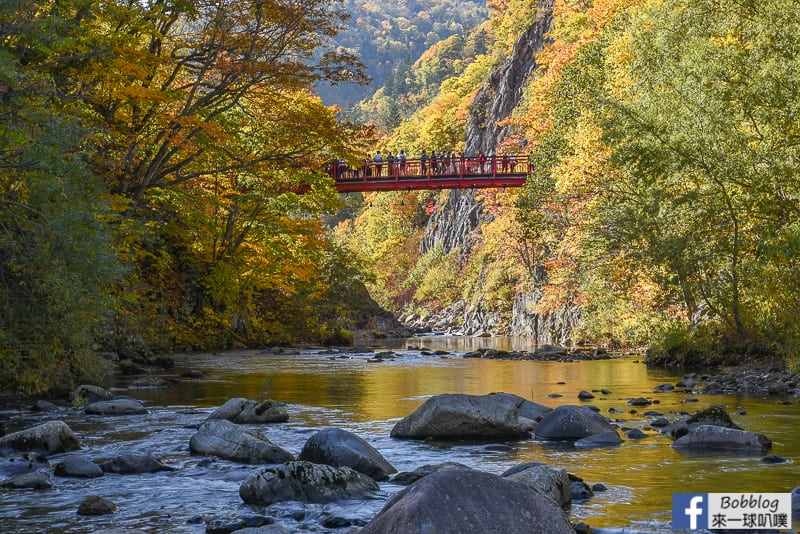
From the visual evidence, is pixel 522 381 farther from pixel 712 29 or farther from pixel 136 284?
pixel 136 284

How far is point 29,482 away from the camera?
7.75 meters

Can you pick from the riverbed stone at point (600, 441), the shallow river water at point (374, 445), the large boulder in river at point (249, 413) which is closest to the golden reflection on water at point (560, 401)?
the shallow river water at point (374, 445)

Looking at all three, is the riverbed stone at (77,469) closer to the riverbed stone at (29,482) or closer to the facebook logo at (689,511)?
the riverbed stone at (29,482)

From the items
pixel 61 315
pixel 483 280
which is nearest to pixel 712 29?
pixel 61 315

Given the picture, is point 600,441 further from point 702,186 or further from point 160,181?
point 160,181

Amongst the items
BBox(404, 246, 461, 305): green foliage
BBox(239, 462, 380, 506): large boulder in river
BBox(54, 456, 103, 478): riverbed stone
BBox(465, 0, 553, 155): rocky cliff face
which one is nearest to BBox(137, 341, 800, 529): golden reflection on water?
BBox(239, 462, 380, 506): large boulder in river

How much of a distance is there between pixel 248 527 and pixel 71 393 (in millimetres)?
9044

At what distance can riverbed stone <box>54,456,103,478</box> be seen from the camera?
830cm

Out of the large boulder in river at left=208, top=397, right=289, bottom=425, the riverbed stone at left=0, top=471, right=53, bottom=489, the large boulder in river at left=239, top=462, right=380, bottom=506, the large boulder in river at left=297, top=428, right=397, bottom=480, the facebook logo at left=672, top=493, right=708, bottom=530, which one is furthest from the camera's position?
the large boulder in river at left=208, top=397, right=289, bottom=425

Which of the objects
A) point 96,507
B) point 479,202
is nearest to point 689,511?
point 96,507

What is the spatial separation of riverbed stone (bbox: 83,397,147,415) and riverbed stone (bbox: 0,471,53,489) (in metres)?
4.87

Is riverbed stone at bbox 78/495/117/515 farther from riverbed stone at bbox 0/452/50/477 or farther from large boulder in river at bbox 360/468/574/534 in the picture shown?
large boulder in river at bbox 360/468/574/534

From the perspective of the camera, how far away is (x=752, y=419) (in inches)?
449

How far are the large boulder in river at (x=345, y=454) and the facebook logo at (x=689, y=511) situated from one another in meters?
2.66
